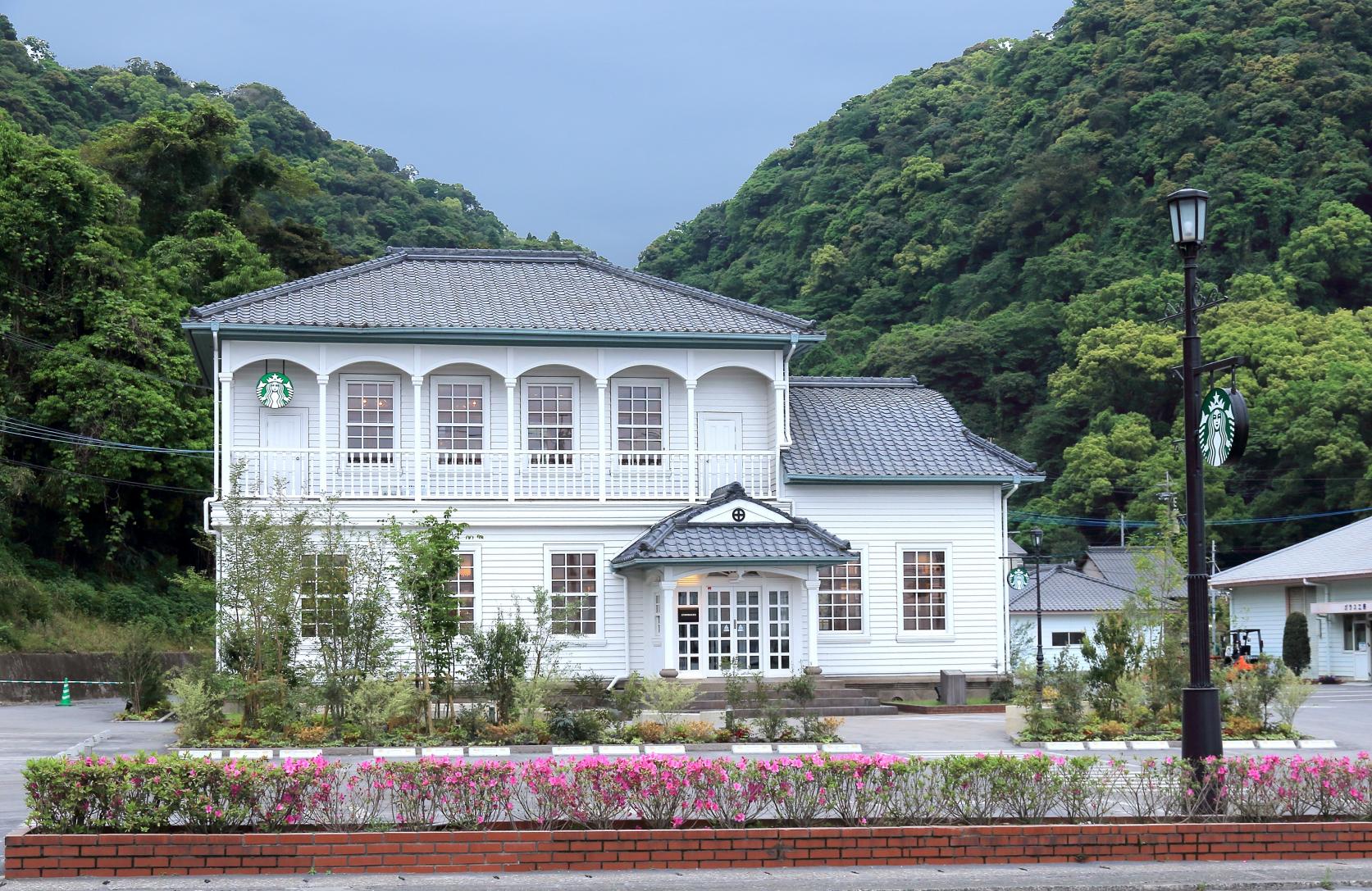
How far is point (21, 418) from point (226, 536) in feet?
56.2

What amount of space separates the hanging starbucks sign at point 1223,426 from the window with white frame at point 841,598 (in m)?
15.6

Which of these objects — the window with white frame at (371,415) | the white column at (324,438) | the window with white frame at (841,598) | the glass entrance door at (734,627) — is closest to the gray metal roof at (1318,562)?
the window with white frame at (841,598)

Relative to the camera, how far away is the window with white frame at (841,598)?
28.7 meters

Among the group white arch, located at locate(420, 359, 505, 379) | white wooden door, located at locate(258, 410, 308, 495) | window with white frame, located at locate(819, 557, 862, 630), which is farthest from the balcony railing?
window with white frame, located at locate(819, 557, 862, 630)

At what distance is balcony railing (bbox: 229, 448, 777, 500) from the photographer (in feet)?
89.5

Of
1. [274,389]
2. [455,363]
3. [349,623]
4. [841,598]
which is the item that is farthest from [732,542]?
[274,389]

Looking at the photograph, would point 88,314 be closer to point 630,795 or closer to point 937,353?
point 630,795

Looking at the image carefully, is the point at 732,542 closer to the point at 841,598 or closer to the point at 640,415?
the point at 841,598

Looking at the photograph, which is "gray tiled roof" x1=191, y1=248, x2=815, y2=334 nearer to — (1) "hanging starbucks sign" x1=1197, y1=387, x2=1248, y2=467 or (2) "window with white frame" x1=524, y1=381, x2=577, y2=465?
(2) "window with white frame" x1=524, y1=381, x2=577, y2=465

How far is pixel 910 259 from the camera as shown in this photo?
76.4m

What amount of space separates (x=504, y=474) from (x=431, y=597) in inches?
255

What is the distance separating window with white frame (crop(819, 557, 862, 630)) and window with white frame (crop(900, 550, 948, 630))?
2.98ft

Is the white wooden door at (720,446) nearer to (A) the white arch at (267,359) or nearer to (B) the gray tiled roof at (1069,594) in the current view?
(A) the white arch at (267,359)

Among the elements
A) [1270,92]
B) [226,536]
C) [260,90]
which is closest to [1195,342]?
[226,536]
